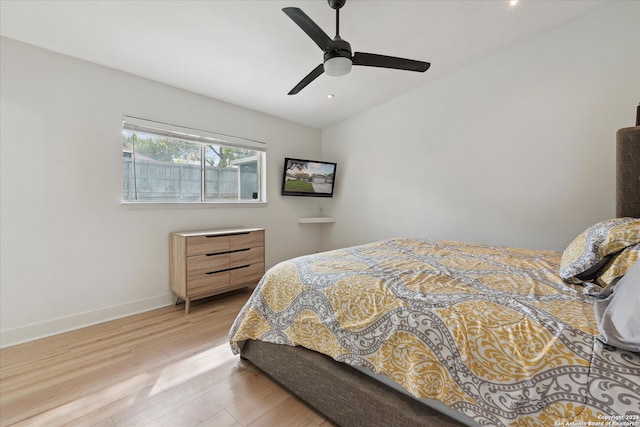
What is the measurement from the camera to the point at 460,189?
293 centimetres

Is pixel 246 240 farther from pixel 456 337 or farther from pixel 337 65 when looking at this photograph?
pixel 456 337

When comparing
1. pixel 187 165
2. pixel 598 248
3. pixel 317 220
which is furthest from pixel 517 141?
pixel 187 165

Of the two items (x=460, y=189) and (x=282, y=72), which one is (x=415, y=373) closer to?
(x=460, y=189)

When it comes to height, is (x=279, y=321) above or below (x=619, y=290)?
below

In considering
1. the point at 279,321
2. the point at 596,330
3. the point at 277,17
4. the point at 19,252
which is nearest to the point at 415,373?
the point at 596,330

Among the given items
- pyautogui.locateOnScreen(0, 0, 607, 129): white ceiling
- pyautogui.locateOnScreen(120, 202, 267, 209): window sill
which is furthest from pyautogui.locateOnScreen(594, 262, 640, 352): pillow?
pyautogui.locateOnScreen(120, 202, 267, 209): window sill

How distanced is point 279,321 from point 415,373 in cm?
82

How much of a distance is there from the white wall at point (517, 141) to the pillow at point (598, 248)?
1.18 m

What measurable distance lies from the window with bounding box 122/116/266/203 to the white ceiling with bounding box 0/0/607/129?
566mm

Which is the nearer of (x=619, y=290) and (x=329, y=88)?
(x=619, y=290)

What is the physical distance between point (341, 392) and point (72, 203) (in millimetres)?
2729

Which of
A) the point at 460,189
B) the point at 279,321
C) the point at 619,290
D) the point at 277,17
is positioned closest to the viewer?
the point at 619,290

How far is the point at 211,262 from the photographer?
2.74 m

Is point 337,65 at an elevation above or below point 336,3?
below
